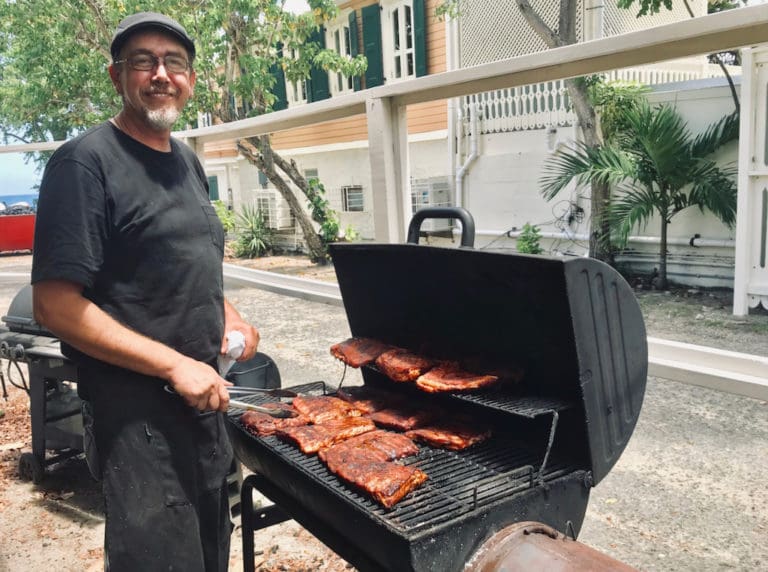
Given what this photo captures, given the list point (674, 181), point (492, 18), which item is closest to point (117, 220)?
point (674, 181)

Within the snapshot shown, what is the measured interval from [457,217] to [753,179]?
583cm

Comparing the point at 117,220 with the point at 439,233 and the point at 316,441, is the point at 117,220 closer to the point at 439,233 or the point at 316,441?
the point at 316,441

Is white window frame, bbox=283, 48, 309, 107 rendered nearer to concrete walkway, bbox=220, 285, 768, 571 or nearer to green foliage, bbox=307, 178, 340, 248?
green foliage, bbox=307, 178, 340, 248

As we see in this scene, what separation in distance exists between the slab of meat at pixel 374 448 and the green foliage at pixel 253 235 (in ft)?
45.7

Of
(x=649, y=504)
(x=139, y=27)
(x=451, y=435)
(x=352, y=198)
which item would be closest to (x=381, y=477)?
(x=451, y=435)

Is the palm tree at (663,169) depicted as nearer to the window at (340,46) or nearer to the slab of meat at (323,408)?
the slab of meat at (323,408)

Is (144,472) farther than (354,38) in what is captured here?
No

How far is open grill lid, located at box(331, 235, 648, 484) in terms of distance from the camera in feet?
6.69

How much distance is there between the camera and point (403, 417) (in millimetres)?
2615

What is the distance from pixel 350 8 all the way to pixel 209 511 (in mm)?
15053

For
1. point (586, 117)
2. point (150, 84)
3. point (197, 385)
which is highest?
point (586, 117)

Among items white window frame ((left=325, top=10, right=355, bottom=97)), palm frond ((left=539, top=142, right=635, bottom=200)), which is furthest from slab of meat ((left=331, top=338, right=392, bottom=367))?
→ white window frame ((left=325, top=10, right=355, bottom=97))

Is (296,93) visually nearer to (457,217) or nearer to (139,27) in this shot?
(457,217)

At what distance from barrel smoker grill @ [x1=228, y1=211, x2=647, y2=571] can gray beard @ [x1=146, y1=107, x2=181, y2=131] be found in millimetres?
944
